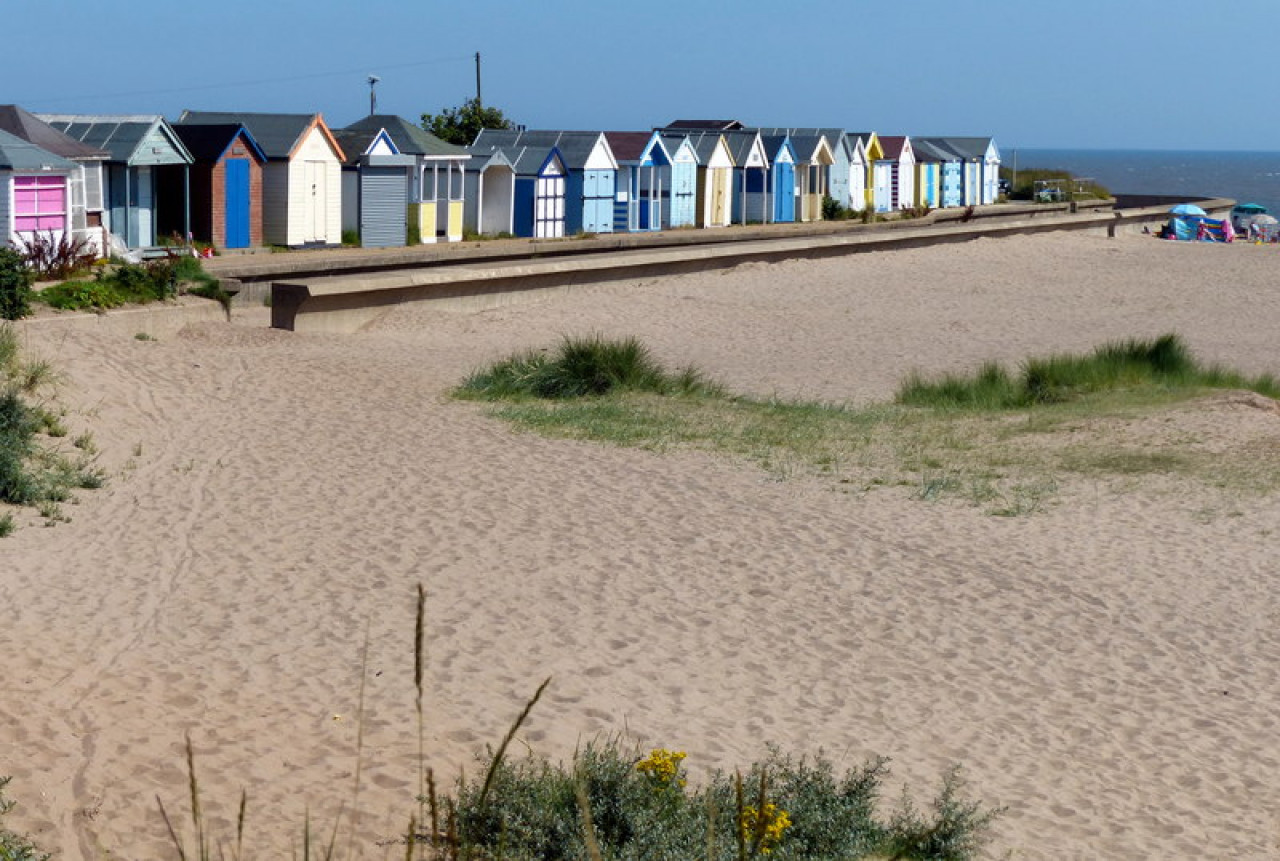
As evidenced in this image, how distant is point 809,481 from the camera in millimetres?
11727

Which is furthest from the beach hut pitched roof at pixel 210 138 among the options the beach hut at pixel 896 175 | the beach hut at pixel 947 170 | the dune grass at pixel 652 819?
the beach hut at pixel 947 170

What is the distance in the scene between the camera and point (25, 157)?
72.1 ft

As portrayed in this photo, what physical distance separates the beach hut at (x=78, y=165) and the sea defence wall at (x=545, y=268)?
327 centimetres

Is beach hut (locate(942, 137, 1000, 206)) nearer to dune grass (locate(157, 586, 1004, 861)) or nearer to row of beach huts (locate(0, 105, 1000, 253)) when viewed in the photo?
row of beach huts (locate(0, 105, 1000, 253))

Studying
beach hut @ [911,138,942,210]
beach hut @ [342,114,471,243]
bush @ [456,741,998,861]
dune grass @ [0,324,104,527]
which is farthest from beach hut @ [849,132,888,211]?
bush @ [456,741,998,861]

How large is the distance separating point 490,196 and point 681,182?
6759mm

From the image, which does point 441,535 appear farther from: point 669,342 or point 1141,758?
point 669,342

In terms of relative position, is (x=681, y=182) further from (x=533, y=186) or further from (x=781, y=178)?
(x=533, y=186)

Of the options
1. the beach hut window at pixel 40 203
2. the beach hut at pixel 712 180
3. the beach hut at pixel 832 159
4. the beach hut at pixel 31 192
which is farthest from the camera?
the beach hut at pixel 832 159

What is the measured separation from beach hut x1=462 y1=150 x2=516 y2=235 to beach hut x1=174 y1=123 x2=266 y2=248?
6.55 m

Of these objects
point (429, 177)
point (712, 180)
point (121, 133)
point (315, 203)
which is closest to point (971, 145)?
point (712, 180)

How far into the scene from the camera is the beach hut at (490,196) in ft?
111

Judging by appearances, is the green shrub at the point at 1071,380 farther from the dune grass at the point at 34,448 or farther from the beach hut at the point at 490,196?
the beach hut at the point at 490,196

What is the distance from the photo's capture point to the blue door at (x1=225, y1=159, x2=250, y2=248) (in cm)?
2786
